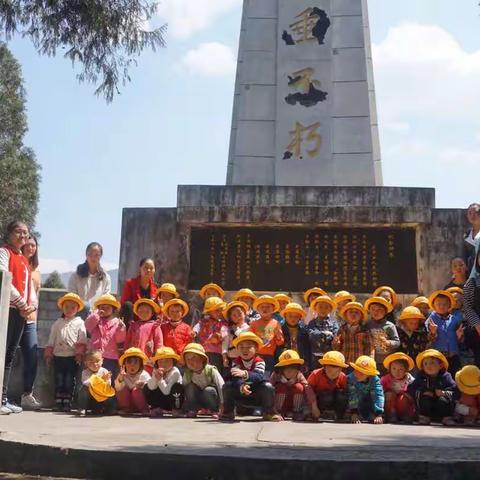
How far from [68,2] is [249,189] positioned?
304cm

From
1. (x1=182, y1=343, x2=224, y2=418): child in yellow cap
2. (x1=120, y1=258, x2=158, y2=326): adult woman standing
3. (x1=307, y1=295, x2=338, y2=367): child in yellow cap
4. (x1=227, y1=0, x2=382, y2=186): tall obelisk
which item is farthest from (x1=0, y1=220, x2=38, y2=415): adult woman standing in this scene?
(x1=227, y1=0, x2=382, y2=186): tall obelisk

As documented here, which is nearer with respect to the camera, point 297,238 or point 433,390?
point 433,390

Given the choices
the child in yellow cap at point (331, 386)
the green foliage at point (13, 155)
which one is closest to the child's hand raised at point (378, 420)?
the child in yellow cap at point (331, 386)

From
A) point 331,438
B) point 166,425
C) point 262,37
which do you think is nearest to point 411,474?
point 331,438

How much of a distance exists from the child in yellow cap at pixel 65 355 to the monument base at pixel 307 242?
7.67 feet

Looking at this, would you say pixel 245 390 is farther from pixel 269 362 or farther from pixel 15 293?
pixel 15 293

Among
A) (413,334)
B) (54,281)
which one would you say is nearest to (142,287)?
(413,334)

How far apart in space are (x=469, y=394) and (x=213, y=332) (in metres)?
2.24

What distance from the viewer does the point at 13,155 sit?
23844 millimetres

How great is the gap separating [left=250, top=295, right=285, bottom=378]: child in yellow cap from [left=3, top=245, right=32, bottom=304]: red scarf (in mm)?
1990

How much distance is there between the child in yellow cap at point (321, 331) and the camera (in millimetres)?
6078

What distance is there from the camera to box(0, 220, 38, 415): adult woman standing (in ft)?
17.2

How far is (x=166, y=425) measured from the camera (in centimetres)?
466

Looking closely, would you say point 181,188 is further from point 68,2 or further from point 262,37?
point 262,37
